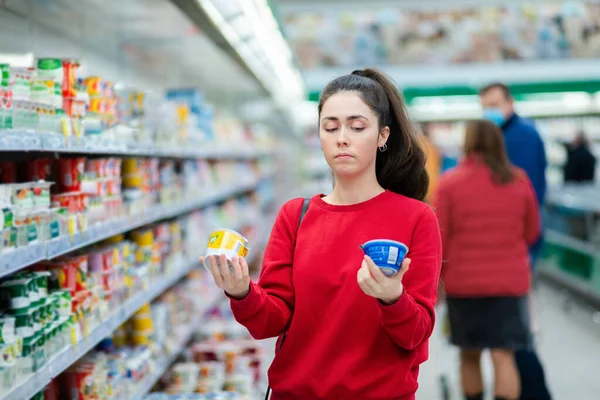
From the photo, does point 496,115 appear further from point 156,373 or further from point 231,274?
point 231,274

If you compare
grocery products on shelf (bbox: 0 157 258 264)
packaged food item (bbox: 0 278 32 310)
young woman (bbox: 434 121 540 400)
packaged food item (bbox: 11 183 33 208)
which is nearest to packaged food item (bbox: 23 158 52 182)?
grocery products on shelf (bbox: 0 157 258 264)

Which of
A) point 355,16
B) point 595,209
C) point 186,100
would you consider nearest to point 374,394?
point 186,100

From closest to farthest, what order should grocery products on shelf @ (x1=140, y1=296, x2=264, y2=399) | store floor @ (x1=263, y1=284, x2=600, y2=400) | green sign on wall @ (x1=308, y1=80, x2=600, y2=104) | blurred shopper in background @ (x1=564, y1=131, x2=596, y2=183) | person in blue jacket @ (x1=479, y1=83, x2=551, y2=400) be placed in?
1. grocery products on shelf @ (x1=140, y1=296, x2=264, y2=399)
2. person in blue jacket @ (x1=479, y1=83, x2=551, y2=400)
3. store floor @ (x1=263, y1=284, x2=600, y2=400)
4. blurred shopper in background @ (x1=564, y1=131, x2=596, y2=183)
5. green sign on wall @ (x1=308, y1=80, x2=600, y2=104)

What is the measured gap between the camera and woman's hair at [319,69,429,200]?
1.97 m

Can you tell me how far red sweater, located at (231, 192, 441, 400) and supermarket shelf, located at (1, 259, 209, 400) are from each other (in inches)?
26.0

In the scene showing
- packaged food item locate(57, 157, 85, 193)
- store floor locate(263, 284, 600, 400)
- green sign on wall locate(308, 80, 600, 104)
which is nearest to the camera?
packaged food item locate(57, 157, 85, 193)

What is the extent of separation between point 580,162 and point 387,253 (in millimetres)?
11170

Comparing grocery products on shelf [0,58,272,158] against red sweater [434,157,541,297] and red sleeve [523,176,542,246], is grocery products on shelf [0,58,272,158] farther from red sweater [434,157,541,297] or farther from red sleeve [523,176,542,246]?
red sleeve [523,176,542,246]

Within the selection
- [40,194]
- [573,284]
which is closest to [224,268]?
[40,194]

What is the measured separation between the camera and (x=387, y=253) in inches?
62.9

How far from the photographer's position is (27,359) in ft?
7.03

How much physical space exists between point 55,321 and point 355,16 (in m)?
10.3

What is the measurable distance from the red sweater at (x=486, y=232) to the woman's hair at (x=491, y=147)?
0.13ft

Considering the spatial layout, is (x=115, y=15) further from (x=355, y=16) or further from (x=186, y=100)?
(x=355, y=16)
